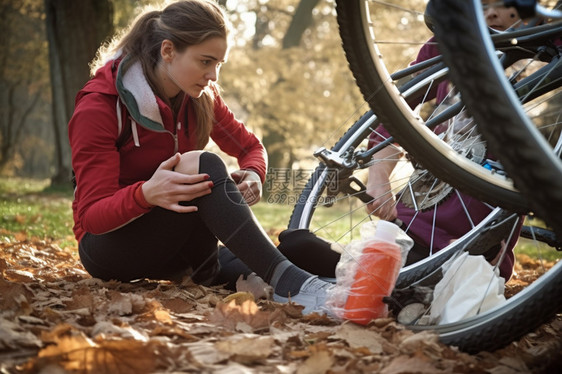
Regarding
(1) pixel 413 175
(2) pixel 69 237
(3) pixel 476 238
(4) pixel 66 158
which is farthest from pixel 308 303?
(4) pixel 66 158

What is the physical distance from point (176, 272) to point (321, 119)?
10.5 meters

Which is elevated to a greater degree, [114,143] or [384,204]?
[114,143]

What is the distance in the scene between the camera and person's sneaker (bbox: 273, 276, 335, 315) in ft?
5.77

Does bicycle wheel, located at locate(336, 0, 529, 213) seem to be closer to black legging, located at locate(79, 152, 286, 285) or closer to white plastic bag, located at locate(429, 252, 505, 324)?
white plastic bag, located at locate(429, 252, 505, 324)

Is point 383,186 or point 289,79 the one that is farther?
point 289,79

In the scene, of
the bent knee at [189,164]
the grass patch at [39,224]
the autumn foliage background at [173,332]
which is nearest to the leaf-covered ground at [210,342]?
the autumn foliage background at [173,332]

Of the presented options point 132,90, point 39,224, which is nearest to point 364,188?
point 132,90

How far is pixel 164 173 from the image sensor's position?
187cm

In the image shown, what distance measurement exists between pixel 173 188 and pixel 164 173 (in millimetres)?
62

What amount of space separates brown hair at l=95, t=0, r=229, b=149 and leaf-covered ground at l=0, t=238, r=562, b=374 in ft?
2.53

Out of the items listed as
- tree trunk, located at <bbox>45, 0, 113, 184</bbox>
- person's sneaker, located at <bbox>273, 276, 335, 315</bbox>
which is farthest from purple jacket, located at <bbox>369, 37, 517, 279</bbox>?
tree trunk, located at <bbox>45, 0, 113, 184</bbox>

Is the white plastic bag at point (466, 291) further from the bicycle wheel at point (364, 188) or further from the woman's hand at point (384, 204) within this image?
the woman's hand at point (384, 204)

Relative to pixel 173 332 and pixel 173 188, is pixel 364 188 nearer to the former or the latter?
pixel 173 188

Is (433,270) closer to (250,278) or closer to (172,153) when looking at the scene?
(250,278)
